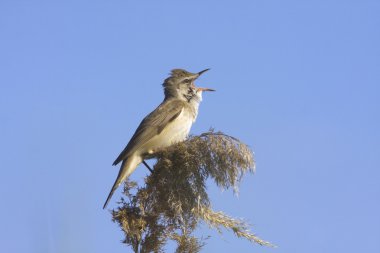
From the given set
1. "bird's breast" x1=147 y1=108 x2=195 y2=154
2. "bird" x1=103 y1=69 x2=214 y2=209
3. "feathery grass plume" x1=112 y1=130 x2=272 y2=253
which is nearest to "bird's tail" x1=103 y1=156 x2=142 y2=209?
"bird" x1=103 y1=69 x2=214 y2=209

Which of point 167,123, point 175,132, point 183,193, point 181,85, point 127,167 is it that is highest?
point 181,85

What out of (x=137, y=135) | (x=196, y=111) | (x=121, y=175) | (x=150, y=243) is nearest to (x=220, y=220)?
(x=150, y=243)

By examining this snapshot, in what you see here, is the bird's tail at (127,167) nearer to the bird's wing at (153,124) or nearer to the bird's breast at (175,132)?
the bird's wing at (153,124)

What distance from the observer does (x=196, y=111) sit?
799 cm

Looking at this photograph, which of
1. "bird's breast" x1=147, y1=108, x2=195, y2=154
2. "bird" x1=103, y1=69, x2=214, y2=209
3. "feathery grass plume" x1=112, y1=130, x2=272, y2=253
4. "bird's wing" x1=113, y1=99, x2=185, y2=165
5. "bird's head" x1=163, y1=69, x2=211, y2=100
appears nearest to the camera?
"feathery grass plume" x1=112, y1=130, x2=272, y2=253

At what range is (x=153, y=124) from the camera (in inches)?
290

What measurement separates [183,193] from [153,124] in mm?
2897

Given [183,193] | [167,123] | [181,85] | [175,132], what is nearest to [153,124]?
[167,123]

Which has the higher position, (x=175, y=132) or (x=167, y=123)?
(x=167, y=123)

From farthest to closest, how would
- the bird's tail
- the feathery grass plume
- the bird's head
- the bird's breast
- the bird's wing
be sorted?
the bird's head, the bird's breast, the bird's wing, the bird's tail, the feathery grass plume

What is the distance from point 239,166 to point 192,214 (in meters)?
0.55

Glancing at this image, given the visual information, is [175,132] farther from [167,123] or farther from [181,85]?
[181,85]

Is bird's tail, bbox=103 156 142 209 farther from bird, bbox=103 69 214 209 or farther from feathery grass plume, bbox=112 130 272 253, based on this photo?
feathery grass plume, bbox=112 130 272 253

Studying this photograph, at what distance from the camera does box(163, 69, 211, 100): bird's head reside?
321 inches
